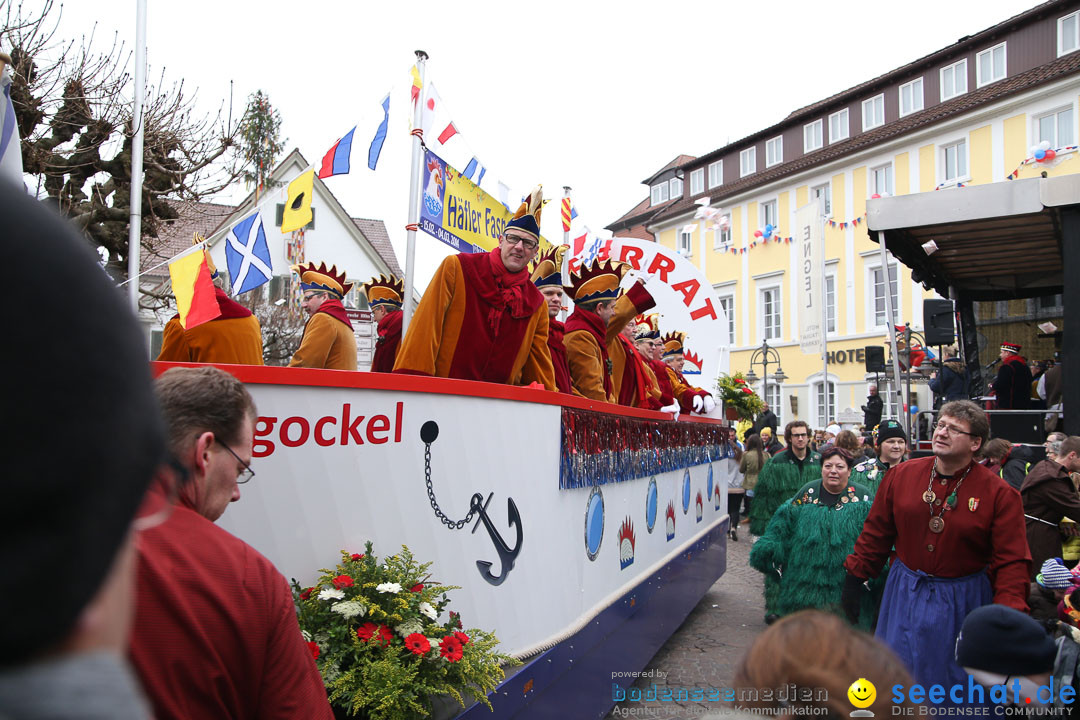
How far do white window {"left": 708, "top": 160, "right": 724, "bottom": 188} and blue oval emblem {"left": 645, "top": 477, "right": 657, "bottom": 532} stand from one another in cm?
3321

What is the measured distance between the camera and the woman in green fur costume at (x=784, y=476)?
8844 mm

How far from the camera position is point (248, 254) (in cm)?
614

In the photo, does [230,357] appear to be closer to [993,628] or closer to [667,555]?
[667,555]

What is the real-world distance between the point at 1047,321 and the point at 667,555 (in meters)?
7.65

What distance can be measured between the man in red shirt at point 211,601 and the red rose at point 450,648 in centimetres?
111

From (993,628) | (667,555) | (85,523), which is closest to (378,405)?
(993,628)

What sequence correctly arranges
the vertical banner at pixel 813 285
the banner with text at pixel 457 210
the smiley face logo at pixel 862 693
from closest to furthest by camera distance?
the smiley face logo at pixel 862 693 → the banner with text at pixel 457 210 → the vertical banner at pixel 813 285

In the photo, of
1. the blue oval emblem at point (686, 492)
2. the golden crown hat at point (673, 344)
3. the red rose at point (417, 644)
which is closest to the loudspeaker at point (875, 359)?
the golden crown hat at point (673, 344)

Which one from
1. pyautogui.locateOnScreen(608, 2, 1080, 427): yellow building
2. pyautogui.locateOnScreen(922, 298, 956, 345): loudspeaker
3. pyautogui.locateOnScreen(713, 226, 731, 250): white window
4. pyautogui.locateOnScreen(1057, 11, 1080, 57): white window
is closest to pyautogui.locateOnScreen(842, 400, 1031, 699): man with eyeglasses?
pyautogui.locateOnScreen(922, 298, 956, 345): loudspeaker

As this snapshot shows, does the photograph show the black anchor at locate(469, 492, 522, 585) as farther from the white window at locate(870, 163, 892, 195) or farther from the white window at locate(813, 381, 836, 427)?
the white window at locate(870, 163, 892, 195)

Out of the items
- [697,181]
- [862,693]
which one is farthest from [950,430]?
[697,181]

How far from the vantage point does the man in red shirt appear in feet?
4.43

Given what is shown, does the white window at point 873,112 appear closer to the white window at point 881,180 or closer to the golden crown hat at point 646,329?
the white window at point 881,180

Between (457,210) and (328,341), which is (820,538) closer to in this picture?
(457,210)
